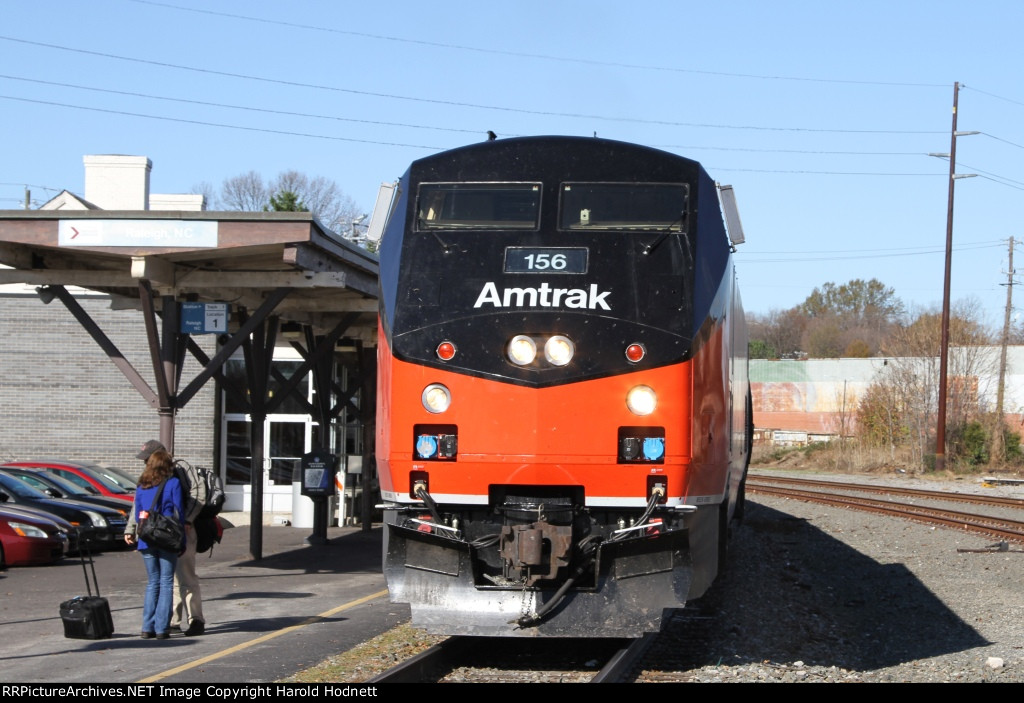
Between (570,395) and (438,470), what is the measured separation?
1.02 metres

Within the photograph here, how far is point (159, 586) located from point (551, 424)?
4044mm

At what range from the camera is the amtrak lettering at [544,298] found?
26.1 feet

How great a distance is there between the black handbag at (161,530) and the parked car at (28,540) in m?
7.01

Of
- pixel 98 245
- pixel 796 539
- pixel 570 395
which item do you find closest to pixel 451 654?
pixel 570 395

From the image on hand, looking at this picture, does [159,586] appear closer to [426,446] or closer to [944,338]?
[426,446]

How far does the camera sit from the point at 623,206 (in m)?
8.50

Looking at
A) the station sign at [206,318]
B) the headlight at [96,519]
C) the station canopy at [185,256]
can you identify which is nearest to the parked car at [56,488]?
the headlight at [96,519]

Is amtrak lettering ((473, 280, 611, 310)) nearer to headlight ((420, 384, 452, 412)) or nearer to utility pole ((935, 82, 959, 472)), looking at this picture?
headlight ((420, 384, 452, 412))

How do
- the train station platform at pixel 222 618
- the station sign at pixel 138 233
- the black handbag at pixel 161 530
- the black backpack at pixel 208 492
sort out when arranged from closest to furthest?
1. the train station platform at pixel 222 618
2. the black handbag at pixel 161 530
3. the black backpack at pixel 208 492
4. the station sign at pixel 138 233

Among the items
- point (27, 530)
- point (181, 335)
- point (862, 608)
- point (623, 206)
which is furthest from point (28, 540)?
point (623, 206)

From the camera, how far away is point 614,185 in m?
8.55

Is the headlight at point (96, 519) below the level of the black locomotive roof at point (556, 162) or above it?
below

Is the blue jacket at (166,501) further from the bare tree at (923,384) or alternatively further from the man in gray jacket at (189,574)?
the bare tree at (923,384)
